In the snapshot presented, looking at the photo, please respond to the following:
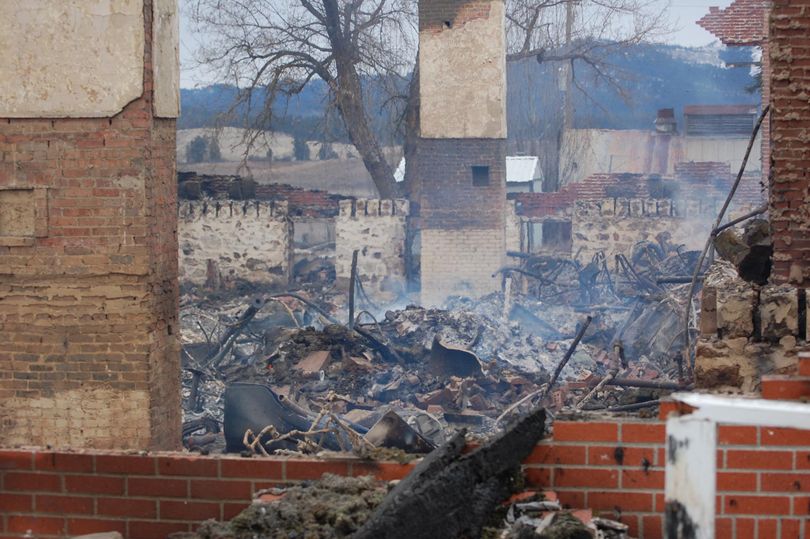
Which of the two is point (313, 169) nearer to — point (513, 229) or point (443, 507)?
point (513, 229)

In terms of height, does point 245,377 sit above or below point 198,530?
below

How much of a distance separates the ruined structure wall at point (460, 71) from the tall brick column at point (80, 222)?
48.6ft

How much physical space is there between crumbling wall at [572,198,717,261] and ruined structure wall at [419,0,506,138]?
479 cm

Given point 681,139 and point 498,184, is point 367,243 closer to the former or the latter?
point 498,184

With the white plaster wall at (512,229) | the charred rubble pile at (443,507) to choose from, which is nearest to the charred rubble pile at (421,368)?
the charred rubble pile at (443,507)

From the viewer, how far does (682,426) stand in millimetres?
2709

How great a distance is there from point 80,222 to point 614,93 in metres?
41.2

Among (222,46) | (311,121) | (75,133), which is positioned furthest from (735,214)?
(311,121)

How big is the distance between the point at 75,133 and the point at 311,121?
41851 mm

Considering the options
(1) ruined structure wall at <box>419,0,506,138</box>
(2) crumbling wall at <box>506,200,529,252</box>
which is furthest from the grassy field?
(1) ruined structure wall at <box>419,0,506,138</box>

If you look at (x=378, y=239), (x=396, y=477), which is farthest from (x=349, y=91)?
(x=396, y=477)

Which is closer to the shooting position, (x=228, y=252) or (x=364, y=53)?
(x=228, y=252)

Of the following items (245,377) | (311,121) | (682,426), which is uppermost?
(311,121)

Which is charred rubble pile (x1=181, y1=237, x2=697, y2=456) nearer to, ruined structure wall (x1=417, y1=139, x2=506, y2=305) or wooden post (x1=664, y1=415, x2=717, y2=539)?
ruined structure wall (x1=417, y1=139, x2=506, y2=305)
